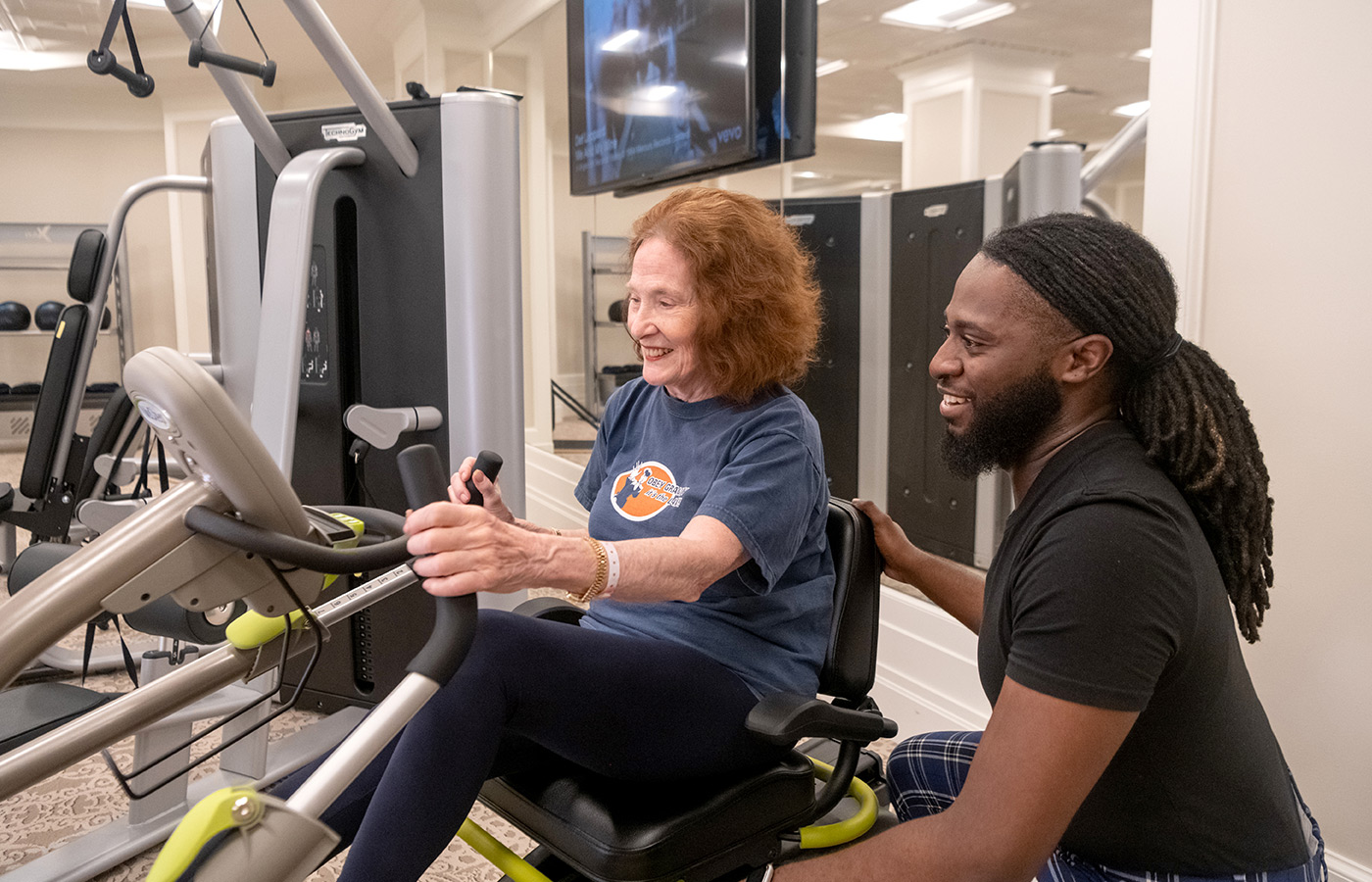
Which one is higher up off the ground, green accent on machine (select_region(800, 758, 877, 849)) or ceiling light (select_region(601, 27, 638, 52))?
ceiling light (select_region(601, 27, 638, 52))

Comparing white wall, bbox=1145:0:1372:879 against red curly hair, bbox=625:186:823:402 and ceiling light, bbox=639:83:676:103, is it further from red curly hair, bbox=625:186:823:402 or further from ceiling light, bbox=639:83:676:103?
ceiling light, bbox=639:83:676:103

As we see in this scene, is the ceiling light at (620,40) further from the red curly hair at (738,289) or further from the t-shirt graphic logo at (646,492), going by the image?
the t-shirt graphic logo at (646,492)

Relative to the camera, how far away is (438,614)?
89cm

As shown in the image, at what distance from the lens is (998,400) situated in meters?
1.14

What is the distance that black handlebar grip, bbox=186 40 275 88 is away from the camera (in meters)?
1.86

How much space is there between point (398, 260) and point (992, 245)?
1646mm

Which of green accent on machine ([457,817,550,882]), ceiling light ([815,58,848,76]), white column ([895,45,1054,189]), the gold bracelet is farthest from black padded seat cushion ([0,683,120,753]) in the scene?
ceiling light ([815,58,848,76])

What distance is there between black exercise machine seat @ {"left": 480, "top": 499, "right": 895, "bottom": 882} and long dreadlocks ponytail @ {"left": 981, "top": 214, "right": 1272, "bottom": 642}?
46 cm

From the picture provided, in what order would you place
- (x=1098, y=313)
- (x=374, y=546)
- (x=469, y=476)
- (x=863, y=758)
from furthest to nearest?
1. (x=863, y=758)
2. (x=469, y=476)
3. (x=1098, y=313)
4. (x=374, y=546)

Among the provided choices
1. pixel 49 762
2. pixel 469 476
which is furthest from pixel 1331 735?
pixel 49 762

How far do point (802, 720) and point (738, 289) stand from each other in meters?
0.66

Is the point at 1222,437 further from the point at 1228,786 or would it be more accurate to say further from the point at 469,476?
the point at 469,476

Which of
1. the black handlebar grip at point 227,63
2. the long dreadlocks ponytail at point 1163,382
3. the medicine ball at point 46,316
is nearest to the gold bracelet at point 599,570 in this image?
the long dreadlocks ponytail at point 1163,382

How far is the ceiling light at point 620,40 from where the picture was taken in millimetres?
3432
